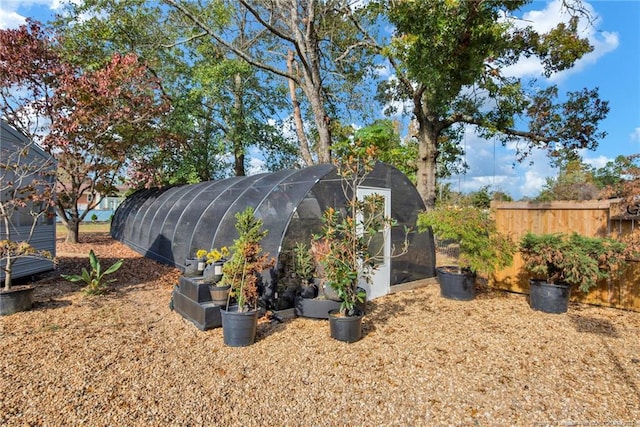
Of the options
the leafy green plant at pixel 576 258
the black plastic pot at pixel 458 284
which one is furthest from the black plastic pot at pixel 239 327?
the leafy green plant at pixel 576 258

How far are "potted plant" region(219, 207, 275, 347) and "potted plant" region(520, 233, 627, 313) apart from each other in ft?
13.7

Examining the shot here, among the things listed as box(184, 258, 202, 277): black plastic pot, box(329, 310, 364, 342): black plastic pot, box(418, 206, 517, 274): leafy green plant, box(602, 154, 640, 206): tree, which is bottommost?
box(329, 310, 364, 342): black plastic pot

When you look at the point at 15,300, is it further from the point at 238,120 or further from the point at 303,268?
the point at 238,120

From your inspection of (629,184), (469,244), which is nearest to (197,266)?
(469,244)

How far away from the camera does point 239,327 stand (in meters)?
3.95

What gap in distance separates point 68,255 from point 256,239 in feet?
25.3

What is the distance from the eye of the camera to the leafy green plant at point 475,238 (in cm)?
570

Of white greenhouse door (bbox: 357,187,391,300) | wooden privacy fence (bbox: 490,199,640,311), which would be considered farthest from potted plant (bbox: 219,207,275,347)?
wooden privacy fence (bbox: 490,199,640,311)

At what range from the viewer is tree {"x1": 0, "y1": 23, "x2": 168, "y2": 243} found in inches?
351

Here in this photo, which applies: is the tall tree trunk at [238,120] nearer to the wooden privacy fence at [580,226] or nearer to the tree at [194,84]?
the tree at [194,84]

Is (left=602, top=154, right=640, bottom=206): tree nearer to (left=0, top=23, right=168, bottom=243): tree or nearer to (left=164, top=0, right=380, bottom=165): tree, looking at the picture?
(left=164, top=0, right=380, bottom=165): tree

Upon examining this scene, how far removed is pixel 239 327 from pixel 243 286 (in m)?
0.46

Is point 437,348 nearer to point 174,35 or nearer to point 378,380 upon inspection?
point 378,380

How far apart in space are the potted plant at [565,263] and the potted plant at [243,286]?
419cm
